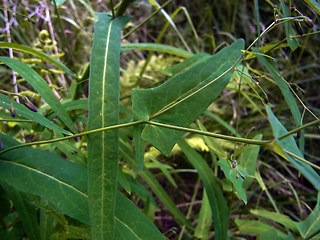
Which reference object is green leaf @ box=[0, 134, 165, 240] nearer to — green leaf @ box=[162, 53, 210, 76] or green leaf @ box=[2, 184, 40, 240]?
green leaf @ box=[2, 184, 40, 240]

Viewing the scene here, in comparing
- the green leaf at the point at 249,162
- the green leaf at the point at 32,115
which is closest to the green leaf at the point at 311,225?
the green leaf at the point at 249,162

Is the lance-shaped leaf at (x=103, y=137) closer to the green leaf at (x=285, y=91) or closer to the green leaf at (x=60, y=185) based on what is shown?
the green leaf at (x=60, y=185)

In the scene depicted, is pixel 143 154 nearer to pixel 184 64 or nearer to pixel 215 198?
pixel 215 198

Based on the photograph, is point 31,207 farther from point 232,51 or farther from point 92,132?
point 232,51

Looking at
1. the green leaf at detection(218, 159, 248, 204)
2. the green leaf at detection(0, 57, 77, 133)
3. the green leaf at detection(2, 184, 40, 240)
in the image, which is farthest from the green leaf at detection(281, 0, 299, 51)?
the green leaf at detection(2, 184, 40, 240)

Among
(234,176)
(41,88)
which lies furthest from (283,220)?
(41,88)
